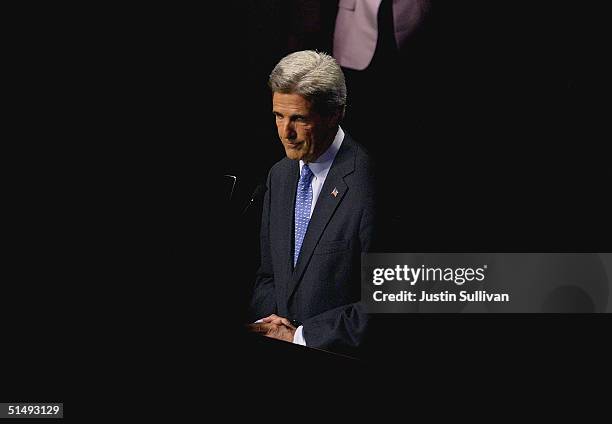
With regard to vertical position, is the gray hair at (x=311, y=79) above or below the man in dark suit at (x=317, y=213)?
above

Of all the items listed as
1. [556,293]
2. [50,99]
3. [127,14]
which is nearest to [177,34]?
[127,14]

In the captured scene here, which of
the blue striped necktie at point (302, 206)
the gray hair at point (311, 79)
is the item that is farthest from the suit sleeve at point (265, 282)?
the gray hair at point (311, 79)

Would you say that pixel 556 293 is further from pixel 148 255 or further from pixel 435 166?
pixel 148 255

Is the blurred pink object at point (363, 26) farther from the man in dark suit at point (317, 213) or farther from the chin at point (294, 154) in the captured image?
the chin at point (294, 154)

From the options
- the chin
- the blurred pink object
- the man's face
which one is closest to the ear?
the man's face

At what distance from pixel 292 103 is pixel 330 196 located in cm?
26

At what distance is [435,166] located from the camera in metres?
1.96

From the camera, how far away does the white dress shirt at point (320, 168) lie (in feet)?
6.40

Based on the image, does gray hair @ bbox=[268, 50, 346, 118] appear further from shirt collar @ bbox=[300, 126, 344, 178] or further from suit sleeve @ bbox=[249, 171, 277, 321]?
suit sleeve @ bbox=[249, 171, 277, 321]

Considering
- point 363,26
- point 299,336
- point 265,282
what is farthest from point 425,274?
point 363,26

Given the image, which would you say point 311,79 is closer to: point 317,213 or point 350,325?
point 317,213

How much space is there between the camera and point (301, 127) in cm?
189

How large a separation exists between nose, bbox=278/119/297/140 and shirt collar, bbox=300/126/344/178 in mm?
99

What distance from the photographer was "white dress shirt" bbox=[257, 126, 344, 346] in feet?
6.40
